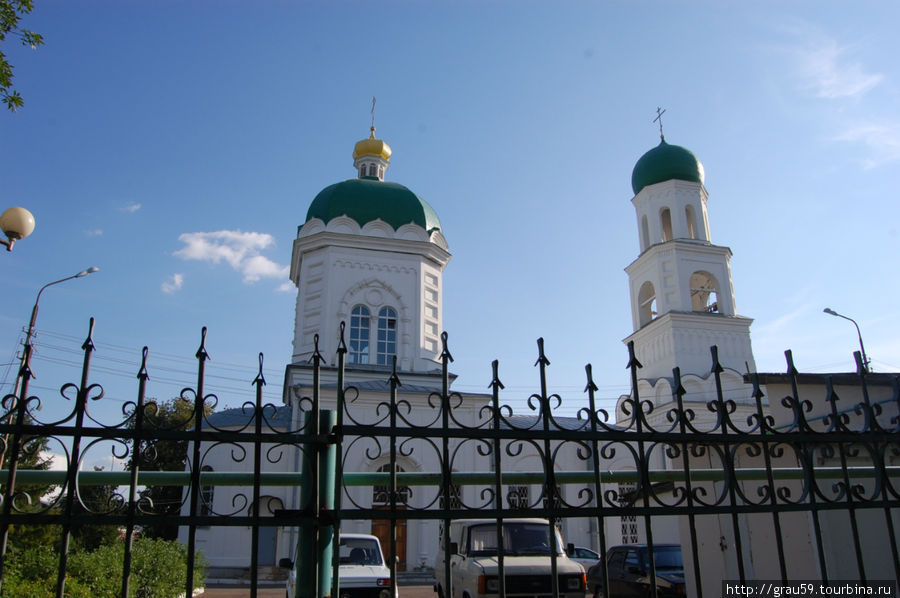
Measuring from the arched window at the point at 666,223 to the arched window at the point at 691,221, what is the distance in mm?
693

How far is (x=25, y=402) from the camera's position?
254 cm

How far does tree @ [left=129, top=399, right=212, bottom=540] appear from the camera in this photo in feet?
8.87

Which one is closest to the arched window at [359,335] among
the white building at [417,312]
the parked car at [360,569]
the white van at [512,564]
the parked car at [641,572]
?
the white building at [417,312]

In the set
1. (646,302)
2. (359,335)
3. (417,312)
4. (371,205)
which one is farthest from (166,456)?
(646,302)

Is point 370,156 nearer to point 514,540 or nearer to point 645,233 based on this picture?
point 645,233

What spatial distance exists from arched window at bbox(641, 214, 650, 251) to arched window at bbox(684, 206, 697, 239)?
156 centimetres

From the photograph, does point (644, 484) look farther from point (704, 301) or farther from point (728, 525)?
point (704, 301)

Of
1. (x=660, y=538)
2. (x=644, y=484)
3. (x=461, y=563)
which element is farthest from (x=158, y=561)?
(x=660, y=538)

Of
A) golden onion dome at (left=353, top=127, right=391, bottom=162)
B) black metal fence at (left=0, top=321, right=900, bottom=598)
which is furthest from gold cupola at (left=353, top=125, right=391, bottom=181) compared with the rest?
black metal fence at (left=0, top=321, right=900, bottom=598)

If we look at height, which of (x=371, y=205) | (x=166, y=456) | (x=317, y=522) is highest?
(x=371, y=205)

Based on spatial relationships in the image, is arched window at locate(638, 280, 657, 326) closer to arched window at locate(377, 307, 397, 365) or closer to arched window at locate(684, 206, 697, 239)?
arched window at locate(684, 206, 697, 239)

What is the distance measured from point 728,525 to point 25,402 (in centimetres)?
663

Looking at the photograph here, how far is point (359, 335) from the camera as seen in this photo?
71.7 feet

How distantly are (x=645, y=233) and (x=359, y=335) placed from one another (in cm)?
1286
